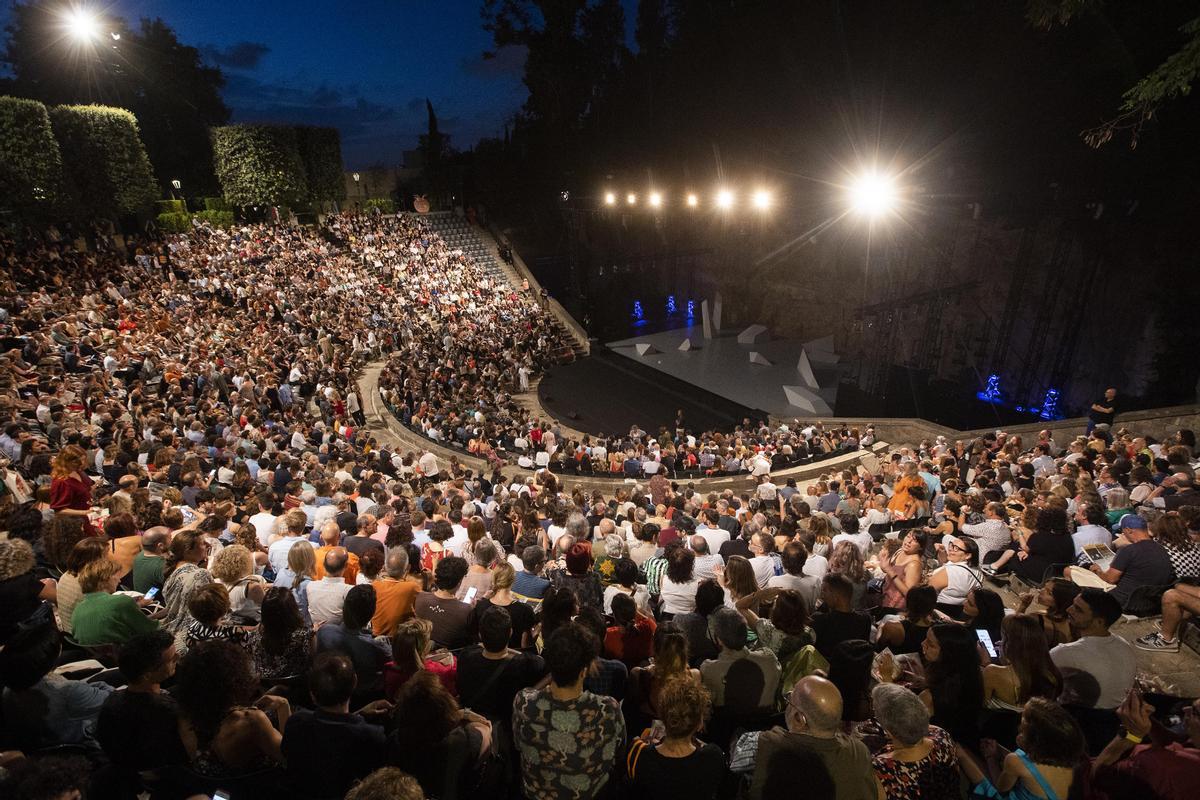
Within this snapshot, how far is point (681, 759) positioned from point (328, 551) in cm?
351

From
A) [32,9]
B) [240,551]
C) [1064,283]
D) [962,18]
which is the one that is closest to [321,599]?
[240,551]

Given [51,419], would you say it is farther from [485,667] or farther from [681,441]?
[681,441]

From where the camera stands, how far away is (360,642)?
10.9 ft

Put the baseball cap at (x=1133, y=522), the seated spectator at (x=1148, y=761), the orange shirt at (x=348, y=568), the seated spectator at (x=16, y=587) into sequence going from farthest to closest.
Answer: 1. the baseball cap at (x=1133, y=522)
2. the orange shirt at (x=348, y=568)
3. the seated spectator at (x=16, y=587)
4. the seated spectator at (x=1148, y=761)

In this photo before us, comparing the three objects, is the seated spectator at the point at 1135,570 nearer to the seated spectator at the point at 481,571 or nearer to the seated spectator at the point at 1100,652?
the seated spectator at the point at 1100,652

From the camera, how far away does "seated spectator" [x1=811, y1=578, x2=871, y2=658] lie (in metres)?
3.57

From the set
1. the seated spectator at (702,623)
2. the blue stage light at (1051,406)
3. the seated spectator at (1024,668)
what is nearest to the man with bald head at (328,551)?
the seated spectator at (702,623)

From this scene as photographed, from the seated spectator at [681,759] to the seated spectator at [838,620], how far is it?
1348 mm

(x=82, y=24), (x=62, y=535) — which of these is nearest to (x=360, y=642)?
(x=62, y=535)

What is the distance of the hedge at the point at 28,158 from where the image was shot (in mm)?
17781

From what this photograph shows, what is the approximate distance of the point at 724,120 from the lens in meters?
28.0

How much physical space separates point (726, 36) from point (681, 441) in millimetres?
22706

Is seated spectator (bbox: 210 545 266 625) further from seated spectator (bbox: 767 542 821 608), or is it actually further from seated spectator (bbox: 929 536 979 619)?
seated spectator (bbox: 929 536 979 619)

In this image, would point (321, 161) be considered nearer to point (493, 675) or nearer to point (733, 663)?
point (493, 675)
